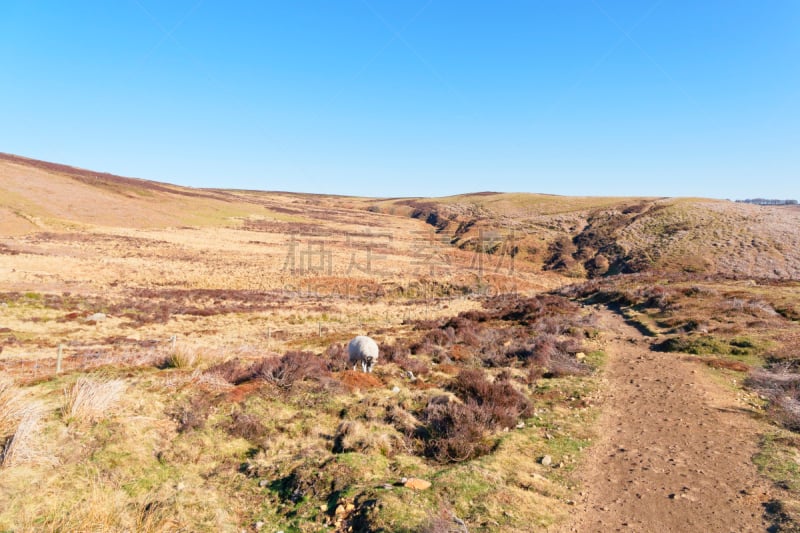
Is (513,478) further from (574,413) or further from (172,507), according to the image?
(172,507)

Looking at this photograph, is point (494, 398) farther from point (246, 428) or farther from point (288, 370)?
point (246, 428)

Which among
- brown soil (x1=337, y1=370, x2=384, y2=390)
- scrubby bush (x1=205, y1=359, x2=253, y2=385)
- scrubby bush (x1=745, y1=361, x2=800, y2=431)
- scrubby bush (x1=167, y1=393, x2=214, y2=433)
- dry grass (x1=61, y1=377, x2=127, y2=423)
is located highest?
dry grass (x1=61, y1=377, x2=127, y2=423)

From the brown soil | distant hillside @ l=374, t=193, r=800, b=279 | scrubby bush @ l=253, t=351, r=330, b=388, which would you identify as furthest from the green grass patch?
distant hillside @ l=374, t=193, r=800, b=279

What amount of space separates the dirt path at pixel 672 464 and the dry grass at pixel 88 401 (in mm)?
7870

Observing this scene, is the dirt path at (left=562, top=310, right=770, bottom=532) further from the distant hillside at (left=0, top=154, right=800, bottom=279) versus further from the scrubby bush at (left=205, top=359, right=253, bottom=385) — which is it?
the distant hillside at (left=0, top=154, right=800, bottom=279)

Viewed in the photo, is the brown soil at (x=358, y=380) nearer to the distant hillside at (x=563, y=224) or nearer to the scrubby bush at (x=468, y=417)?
the scrubby bush at (x=468, y=417)

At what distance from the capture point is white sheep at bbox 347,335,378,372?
1267cm

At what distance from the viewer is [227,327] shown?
2408 cm

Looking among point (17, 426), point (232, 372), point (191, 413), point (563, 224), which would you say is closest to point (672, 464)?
point (191, 413)

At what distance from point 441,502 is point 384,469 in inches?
59.3

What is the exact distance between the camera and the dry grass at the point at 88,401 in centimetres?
683

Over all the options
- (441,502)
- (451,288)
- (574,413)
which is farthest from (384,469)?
(451,288)

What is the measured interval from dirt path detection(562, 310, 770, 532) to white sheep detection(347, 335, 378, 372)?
6704mm

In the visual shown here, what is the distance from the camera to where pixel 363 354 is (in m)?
12.7
